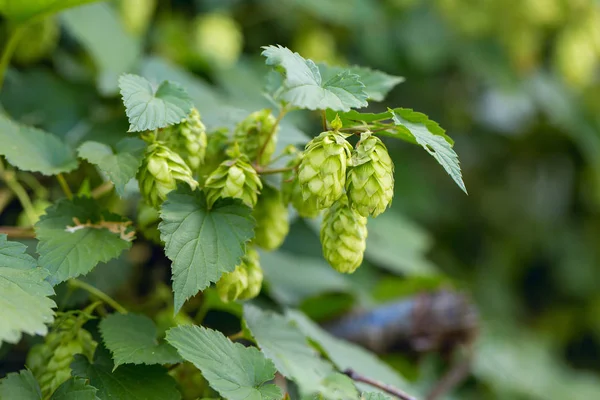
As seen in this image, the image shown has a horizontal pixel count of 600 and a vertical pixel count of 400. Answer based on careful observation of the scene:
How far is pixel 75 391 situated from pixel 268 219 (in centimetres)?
36

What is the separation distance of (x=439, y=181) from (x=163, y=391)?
221 centimetres

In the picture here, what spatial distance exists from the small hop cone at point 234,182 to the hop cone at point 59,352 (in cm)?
26

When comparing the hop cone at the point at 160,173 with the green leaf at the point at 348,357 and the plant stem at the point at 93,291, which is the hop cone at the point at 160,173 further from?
the green leaf at the point at 348,357

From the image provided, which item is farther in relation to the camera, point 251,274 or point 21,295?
point 251,274

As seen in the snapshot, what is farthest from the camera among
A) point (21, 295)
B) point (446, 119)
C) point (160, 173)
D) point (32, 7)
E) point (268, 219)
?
point (446, 119)

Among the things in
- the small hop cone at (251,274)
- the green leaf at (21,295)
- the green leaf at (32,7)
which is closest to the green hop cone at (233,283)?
the small hop cone at (251,274)

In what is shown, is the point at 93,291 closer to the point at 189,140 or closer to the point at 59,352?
the point at 59,352

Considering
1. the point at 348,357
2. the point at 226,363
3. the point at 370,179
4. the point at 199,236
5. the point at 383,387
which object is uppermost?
the point at 370,179

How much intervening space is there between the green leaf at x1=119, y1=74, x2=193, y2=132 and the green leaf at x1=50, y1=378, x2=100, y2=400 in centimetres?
32

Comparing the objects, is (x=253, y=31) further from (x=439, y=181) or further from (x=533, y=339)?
(x=533, y=339)

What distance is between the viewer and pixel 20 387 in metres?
0.78

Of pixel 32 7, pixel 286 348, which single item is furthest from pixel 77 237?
pixel 32 7

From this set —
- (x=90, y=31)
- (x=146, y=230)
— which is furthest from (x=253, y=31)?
(x=146, y=230)

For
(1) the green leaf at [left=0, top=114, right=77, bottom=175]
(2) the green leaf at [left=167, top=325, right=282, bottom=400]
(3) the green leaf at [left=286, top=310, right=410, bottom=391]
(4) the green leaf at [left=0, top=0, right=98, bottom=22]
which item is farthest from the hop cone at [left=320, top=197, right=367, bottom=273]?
(4) the green leaf at [left=0, top=0, right=98, bottom=22]
